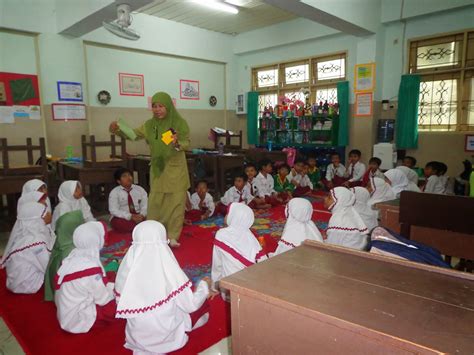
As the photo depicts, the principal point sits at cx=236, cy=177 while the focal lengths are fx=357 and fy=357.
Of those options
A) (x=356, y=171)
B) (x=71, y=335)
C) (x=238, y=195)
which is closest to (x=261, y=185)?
(x=238, y=195)

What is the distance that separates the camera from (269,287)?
0.95m

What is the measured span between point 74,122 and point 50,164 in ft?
3.18

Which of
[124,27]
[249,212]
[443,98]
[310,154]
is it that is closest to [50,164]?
[124,27]

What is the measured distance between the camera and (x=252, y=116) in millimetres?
8039

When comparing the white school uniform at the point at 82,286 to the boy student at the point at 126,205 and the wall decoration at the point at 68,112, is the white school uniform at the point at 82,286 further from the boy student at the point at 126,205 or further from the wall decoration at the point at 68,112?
the wall decoration at the point at 68,112

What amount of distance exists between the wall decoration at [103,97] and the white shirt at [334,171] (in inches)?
163

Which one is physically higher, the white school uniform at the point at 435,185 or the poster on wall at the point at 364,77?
the poster on wall at the point at 364,77

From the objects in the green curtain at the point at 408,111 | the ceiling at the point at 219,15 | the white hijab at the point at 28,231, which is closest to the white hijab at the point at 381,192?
the green curtain at the point at 408,111

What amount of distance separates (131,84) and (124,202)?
3450 millimetres

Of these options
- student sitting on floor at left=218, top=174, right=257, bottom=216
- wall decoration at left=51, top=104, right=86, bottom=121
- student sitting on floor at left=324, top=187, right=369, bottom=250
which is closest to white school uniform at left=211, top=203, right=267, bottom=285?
student sitting on floor at left=324, top=187, right=369, bottom=250

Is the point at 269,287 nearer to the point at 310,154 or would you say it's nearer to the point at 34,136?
the point at 34,136

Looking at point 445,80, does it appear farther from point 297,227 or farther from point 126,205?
point 126,205

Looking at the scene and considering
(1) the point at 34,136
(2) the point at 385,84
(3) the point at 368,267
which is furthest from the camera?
(2) the point at 385,84

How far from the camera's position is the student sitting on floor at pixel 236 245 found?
7.26ft
